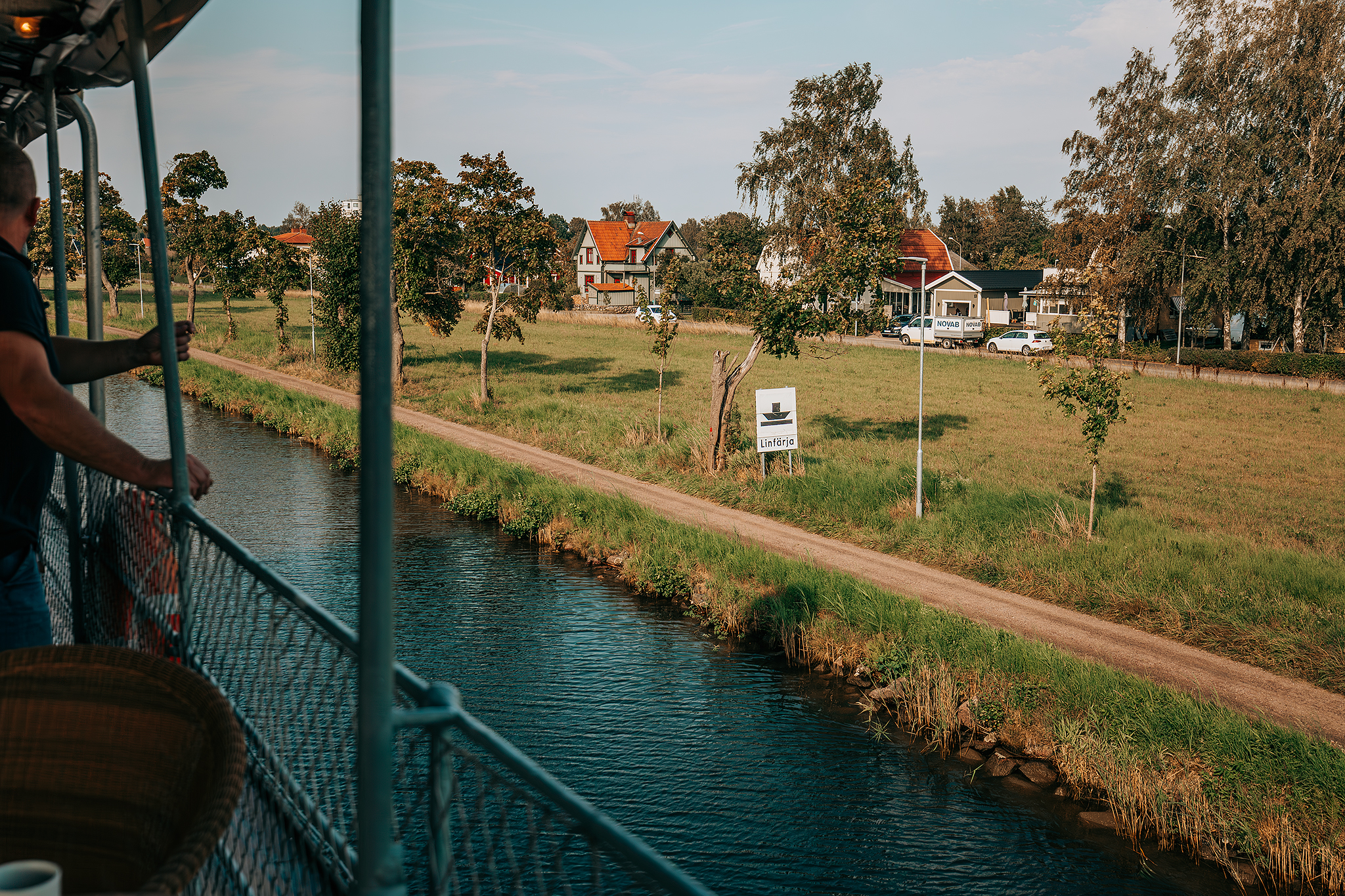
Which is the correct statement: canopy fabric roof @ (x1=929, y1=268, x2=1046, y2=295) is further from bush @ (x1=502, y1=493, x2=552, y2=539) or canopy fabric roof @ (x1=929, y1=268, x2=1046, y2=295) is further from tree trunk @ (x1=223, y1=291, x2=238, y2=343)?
bush @ (x1=502, y1=493, x2=552, y2=539)

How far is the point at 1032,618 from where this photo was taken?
39.2 feet

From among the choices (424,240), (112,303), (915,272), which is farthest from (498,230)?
(915,272)

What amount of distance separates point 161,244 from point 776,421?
49.8 ft

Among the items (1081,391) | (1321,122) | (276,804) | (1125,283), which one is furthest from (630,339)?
(276,804)

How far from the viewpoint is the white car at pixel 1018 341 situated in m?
50.2

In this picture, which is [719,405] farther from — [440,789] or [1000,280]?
[1000,280]

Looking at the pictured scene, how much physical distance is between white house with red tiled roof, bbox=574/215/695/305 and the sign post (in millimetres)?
71774

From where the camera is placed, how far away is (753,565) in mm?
13547

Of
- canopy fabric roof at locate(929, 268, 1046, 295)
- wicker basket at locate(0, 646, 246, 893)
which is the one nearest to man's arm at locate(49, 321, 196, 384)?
wicker basket at locate(0, 646, 246, 893)

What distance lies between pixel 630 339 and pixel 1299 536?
42295 millimetres

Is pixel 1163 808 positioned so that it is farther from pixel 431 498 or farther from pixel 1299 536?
pixel 431 498

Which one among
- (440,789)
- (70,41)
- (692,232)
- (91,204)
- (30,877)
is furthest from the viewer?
(692,232)

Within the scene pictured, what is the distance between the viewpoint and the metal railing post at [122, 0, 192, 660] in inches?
129

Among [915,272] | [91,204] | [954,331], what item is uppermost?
[915,272]
